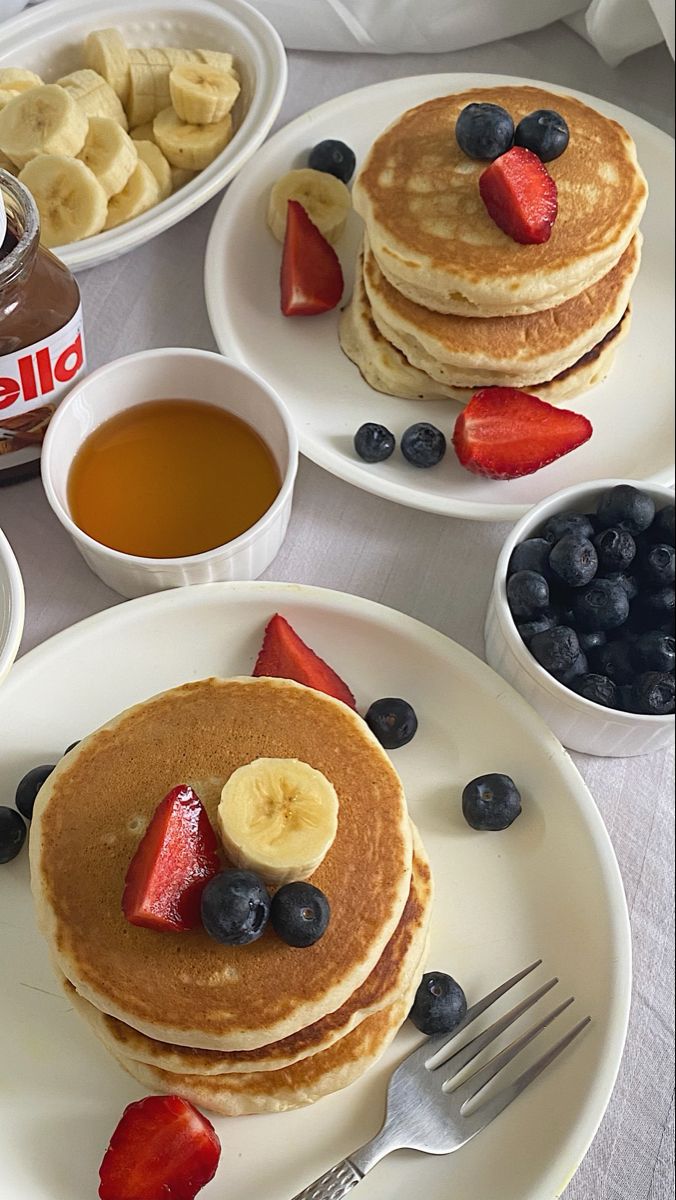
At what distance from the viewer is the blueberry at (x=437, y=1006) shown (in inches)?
42.4

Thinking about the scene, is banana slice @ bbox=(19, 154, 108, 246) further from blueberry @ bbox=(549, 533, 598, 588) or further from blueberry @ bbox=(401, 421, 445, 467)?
blueberry @ bbox=(549, 533, 598, 588)

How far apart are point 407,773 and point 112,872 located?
0.36 m

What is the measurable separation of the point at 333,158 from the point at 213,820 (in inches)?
39.3

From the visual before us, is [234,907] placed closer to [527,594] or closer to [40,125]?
[527,594]

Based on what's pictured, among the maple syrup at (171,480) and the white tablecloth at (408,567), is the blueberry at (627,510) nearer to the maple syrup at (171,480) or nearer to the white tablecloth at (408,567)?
the white tablecloth at (408,567)

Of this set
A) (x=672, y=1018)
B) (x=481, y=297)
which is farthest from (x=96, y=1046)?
(x=481, y=297)

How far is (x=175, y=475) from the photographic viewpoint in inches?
52.8

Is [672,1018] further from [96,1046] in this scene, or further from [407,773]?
[96,1046]

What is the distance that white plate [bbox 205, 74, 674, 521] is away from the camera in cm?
140

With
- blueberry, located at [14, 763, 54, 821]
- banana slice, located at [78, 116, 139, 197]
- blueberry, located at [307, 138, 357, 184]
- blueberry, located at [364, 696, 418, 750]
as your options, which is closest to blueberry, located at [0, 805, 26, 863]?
blueberry, located at [14, 763, 54, 821]

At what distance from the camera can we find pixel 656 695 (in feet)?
3.92

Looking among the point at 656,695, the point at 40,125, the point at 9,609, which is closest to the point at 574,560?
the point at 656,695

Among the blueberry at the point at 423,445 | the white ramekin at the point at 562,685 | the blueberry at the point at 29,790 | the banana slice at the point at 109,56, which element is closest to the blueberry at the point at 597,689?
the white ramekin at the point at 562,685

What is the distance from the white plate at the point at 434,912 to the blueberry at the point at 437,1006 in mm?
23
